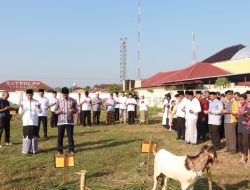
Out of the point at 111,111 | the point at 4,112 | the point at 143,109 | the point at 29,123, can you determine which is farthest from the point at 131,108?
the point at 29,123

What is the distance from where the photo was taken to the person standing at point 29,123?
11.0 metres

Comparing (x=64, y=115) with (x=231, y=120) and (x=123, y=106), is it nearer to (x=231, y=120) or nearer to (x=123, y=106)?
(x=231, y=120)

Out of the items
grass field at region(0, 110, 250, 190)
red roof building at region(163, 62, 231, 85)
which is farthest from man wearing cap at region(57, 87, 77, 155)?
red roof building at region(163, 62, 231, 85)

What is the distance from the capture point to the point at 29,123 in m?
11.0

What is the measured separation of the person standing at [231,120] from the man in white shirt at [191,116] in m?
1.68

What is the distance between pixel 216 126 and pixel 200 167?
643 centimetres

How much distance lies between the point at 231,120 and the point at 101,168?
4273 millimetres

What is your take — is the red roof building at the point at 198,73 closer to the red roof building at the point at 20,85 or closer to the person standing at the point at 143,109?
the person standing at the point at 143,109

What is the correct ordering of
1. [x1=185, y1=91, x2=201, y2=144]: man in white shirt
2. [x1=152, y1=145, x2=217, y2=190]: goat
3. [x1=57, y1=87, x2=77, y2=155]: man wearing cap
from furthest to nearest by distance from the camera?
[x1=185, y1=91, x2=201, y2=144]: man in white shirt
[x1=57, y1=87, x2=77, y2=155]: man wearing cap
[x1=152, y1=145, x2=217, y2=190]: goat

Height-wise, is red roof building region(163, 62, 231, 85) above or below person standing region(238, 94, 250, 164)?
above

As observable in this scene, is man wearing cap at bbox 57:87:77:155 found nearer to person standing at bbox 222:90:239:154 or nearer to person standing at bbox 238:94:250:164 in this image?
person standing at bbox 222:90:239:154

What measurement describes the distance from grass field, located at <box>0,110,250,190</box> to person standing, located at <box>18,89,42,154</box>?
321 millimetres

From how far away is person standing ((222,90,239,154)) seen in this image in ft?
35.9

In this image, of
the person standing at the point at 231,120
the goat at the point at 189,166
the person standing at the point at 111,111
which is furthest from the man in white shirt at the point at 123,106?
the goat at the point at 189,166
